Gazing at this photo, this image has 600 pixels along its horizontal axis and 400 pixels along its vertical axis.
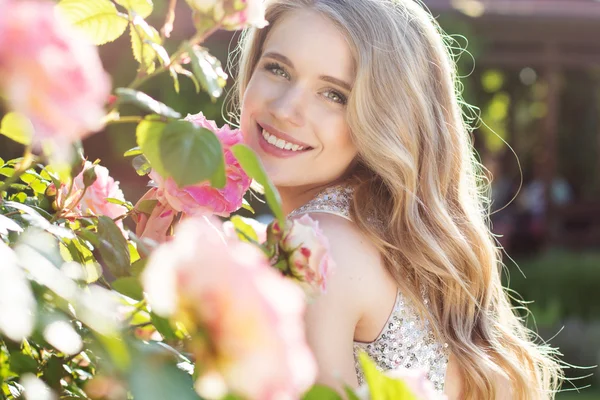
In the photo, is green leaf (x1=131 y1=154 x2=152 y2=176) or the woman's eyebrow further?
the woman's eyebrow

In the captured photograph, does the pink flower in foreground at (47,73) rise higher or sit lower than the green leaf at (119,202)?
higher

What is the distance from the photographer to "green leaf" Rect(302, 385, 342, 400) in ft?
2.29

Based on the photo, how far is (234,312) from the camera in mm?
537

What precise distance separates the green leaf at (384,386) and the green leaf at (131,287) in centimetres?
33

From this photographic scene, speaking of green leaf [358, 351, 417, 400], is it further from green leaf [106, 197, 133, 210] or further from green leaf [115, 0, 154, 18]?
green leaf [106, 197, 133, 210]

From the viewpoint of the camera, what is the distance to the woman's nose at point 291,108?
1841 mm

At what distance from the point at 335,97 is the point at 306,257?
1.04 metres

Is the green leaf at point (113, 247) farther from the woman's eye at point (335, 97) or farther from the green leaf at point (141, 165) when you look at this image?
the woman's eye at point (335, 97)

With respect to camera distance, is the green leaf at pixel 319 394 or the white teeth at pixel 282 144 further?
the white teeth at pixel 282 144

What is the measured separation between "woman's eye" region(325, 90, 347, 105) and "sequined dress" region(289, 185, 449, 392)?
194 millimetres

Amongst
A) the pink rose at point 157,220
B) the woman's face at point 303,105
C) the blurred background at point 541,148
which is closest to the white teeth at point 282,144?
the woman's face at point 303,105

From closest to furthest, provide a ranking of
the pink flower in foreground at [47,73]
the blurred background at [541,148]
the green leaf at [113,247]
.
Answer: the pink flower in foreground at [47,73], the green leaf at [113,247], the blurred background at [541,148]

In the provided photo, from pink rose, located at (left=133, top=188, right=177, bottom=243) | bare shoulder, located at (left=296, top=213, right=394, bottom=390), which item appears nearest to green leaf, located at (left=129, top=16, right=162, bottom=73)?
pink rose, located at (left=133, top=188, right=177, bottom=243)

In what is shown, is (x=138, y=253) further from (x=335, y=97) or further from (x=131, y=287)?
(x=335, y=97)
